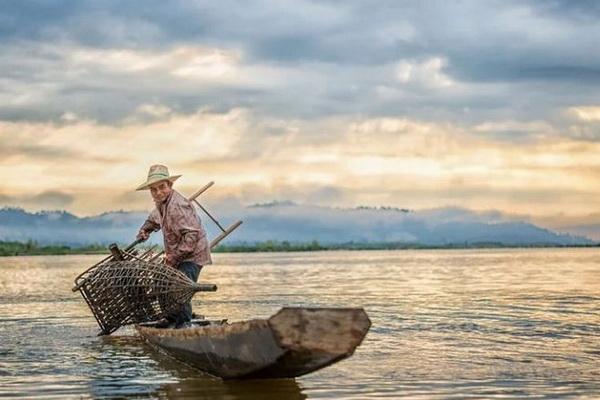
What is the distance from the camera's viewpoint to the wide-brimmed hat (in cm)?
1186

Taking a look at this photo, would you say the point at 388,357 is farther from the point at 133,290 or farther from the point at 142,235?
the point at 142,235

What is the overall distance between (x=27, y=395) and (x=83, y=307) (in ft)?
39.9

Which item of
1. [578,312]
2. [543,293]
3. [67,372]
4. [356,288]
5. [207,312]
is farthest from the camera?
[356,288]

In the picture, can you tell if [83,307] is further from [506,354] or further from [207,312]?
[506,354]

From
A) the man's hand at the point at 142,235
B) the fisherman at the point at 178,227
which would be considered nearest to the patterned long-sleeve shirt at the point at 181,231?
the fisherman at the point at 178,227

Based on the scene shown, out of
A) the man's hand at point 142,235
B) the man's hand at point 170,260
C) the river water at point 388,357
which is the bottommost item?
the river water at point 388,357

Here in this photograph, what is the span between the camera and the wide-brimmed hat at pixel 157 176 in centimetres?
1186

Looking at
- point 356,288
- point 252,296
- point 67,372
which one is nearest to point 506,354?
point 67,372

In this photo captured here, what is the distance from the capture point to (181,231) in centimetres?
1203

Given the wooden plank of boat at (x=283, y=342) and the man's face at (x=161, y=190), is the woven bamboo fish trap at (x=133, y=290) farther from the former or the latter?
the wooden plank of boat at (x=283, y=342)

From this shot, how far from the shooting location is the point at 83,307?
72.1 ft

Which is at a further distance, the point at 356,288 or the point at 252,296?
the point at 356,288

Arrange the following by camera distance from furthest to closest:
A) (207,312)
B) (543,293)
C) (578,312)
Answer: (543,293) → (207,312) → (578,312)

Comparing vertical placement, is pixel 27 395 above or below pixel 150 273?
below
